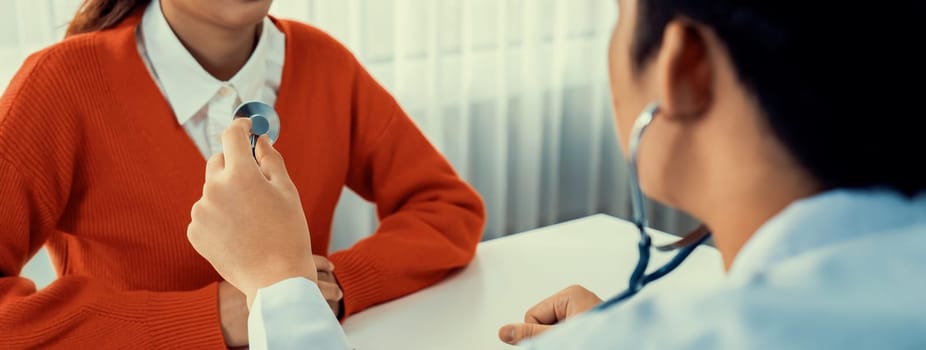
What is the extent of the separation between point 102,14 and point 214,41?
15cm

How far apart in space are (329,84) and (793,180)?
98cm

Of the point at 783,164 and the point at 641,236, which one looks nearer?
the point at 783,164

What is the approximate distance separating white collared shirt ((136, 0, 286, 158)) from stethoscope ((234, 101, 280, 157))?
0.24 m

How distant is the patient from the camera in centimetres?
120

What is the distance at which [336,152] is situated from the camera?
5.03ft

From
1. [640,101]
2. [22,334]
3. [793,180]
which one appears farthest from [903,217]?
[22,334]

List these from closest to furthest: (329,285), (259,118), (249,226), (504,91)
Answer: (249,226), (259,118), (329,285), (504,91)

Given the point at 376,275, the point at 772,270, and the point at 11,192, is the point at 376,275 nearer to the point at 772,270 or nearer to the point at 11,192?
the point at 11,192

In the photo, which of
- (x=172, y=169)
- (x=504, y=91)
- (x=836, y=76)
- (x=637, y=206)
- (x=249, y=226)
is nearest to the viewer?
(x=836, y=76)

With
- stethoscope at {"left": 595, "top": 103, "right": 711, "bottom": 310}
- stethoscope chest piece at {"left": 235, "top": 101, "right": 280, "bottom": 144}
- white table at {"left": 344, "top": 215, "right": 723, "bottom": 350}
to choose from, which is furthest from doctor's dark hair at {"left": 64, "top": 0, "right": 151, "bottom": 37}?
stethoscope at {"left": 595, "top": 103, "right": 711, "bottom": 310}

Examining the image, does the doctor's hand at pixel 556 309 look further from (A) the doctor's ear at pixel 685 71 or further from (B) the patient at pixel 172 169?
(A) the doctor's ear at pixel 685 71

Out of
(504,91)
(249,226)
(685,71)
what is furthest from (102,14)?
(504,91)

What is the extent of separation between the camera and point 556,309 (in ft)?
3.91

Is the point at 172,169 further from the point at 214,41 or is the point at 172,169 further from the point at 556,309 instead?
the point at 556,309
